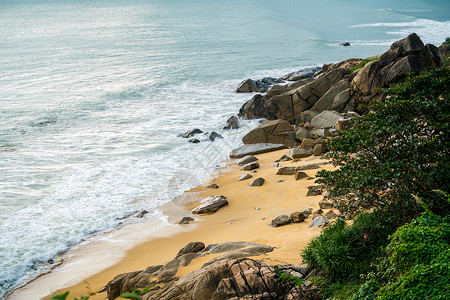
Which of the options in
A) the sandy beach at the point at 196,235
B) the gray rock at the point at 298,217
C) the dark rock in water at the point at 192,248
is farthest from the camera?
the gray rock at the point at 298,217

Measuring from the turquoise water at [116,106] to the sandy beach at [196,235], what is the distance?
0.88 metres

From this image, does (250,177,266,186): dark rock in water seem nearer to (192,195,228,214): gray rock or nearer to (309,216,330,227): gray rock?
(192,195,228,214): gray rock

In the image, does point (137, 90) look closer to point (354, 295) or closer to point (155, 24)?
point (354, 295)

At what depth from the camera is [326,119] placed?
2153 centimetres

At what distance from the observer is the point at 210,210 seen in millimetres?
14500

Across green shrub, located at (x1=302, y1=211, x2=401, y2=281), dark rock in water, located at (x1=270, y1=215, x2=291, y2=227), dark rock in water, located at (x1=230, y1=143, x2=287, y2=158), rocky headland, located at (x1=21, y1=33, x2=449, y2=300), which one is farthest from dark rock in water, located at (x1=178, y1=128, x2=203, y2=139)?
green shrub, located at (x1=302, y1=211, x2=401, y2=281)

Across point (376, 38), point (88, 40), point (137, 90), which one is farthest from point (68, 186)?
point (376, 38)

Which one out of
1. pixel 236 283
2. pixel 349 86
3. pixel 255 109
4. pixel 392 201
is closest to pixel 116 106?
pixel 255 109

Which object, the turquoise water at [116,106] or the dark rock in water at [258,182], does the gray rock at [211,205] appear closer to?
the dark rock in water at [258,182]

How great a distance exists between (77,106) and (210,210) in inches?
791

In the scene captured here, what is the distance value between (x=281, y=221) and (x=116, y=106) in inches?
860

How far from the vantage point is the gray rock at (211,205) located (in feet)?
47.6

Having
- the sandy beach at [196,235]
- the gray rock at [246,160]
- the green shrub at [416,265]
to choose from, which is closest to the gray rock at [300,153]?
the sandy beach at [196,235]

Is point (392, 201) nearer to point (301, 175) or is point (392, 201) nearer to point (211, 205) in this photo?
point (211, 205)
